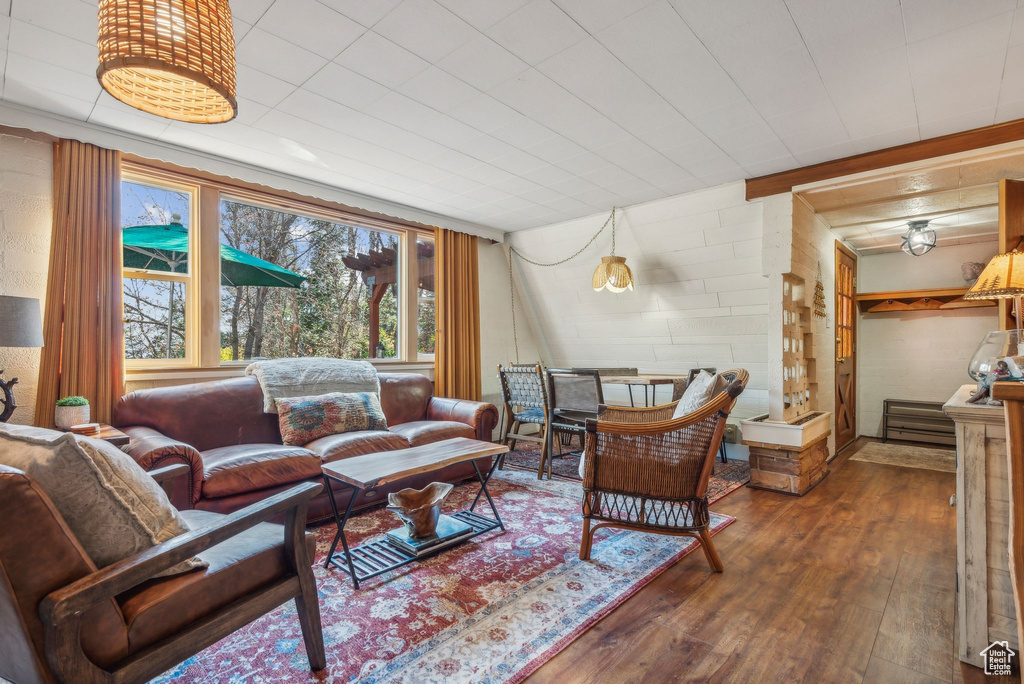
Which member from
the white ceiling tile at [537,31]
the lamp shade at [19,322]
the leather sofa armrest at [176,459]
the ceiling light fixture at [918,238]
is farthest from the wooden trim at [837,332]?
the lamp shade at [19,322]

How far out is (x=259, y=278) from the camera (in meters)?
3.83

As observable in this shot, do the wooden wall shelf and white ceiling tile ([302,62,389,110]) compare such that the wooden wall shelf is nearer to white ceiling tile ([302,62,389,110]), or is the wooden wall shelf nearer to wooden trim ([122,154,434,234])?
wooden trim ([122,154,434,234])

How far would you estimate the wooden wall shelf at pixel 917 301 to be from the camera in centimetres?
511

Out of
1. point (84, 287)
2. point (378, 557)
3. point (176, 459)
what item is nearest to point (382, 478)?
point (378, 557)

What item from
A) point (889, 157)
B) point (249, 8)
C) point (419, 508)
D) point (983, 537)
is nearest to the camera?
point (983, 537)

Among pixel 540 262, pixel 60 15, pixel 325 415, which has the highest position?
pixel 60 15

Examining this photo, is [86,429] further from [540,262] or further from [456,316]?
[540,262]

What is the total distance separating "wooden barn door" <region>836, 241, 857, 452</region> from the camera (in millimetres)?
4958

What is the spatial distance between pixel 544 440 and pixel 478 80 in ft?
8.54

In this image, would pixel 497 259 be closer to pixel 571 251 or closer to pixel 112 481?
pixel 571 251

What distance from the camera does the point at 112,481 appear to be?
1183 millimetres

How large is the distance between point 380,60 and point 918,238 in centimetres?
488

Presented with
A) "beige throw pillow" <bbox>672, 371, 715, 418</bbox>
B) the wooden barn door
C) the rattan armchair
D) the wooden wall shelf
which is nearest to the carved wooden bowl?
the rattan armchair

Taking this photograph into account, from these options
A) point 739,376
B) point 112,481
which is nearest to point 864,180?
point 739,376
